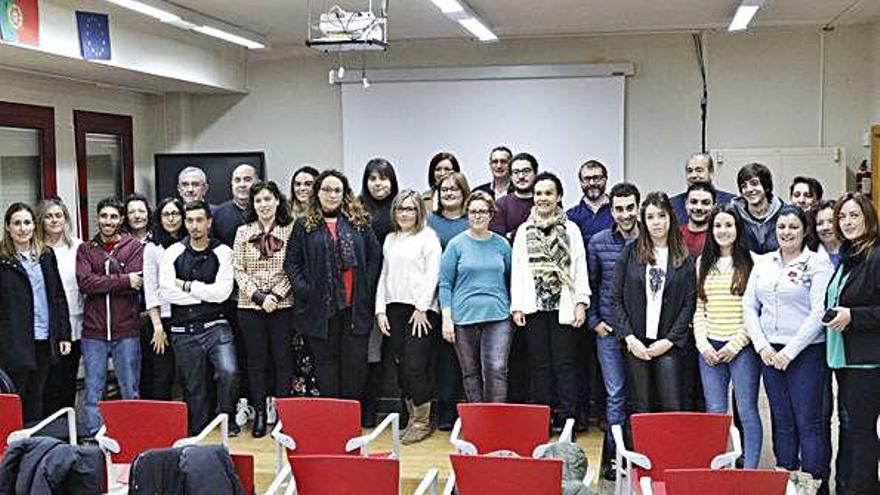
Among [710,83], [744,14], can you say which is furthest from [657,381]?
[710,83]

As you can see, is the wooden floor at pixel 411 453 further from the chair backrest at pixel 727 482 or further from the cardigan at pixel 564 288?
the chair backrest at pixel 727 482

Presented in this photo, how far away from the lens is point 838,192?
8047 mm

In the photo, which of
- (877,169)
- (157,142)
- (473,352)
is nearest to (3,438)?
(473,352)

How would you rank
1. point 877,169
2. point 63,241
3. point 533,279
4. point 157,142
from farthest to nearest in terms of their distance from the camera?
point 157,142 → point 877,169 → point 63,241 → point 533,279

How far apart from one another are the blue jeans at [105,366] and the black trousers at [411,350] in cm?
150

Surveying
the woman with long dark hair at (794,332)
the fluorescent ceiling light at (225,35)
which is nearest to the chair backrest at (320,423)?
the woman with long dark hair at (794,332)

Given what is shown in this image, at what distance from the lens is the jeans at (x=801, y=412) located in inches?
174

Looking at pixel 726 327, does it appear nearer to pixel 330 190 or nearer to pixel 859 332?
pixel 859 332

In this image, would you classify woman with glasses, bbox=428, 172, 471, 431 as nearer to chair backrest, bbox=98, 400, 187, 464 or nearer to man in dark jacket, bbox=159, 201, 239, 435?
man in dark jacket, bbox=159, 201, 239, 435

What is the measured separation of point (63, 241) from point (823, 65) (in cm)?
627

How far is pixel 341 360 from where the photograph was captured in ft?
17.9

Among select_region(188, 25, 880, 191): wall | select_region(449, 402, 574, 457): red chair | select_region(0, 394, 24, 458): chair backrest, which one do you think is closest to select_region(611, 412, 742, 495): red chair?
select_region(449, 402, 574, 457): red chair

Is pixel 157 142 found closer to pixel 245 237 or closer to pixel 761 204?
pixel 245 237

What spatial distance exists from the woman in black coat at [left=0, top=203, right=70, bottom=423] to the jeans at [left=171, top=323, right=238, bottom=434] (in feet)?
2.20
